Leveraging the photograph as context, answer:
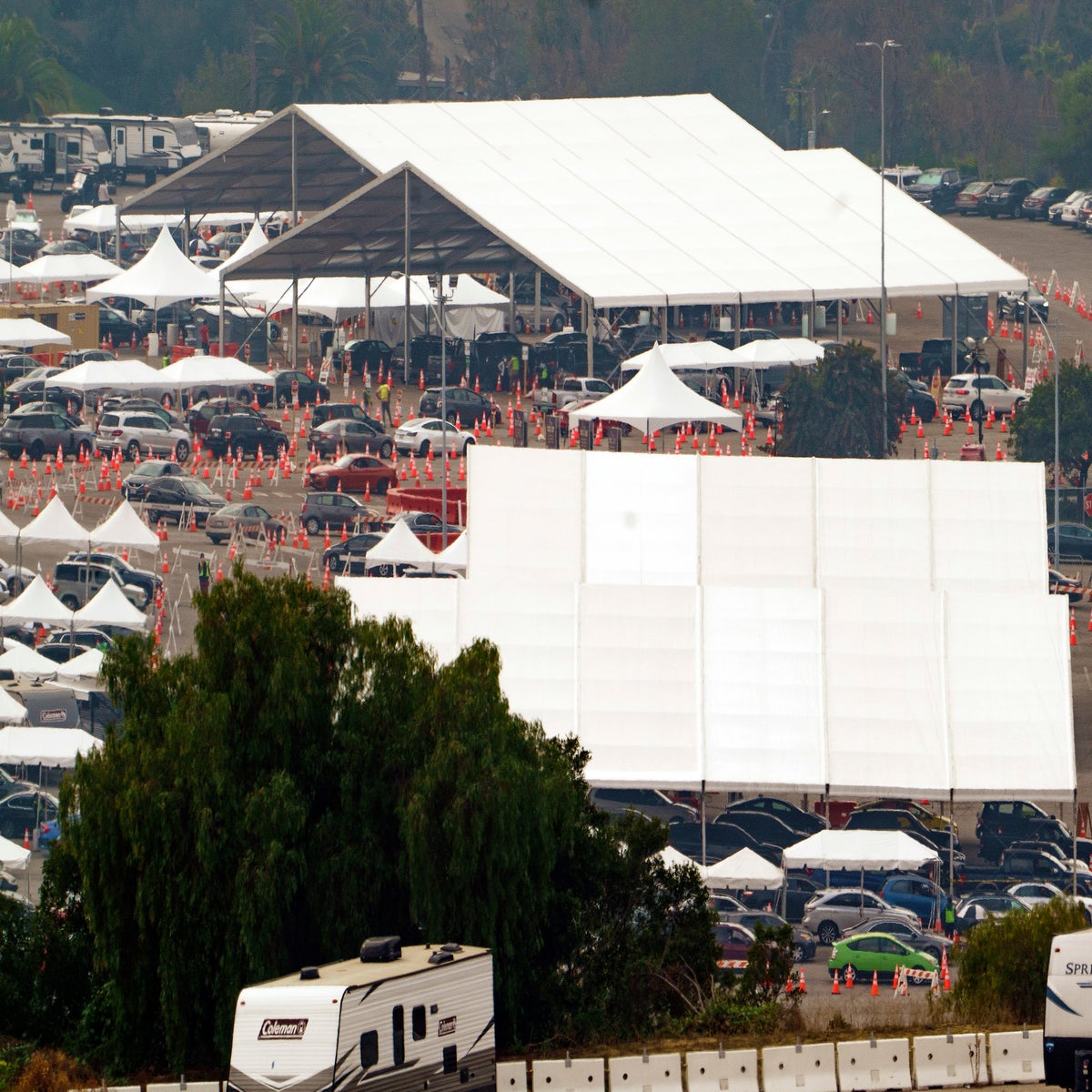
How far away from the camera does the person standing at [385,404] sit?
7569 centimetres

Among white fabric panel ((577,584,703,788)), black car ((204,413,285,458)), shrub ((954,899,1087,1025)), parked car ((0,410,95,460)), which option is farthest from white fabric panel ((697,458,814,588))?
parked car ((0,410,95,460))

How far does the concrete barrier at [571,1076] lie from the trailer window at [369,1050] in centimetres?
223

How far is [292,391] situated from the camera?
79125 millimetres

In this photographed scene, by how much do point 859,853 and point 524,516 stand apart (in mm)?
9864

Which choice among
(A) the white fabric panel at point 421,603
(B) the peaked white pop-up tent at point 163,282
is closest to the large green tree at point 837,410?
(B) the peaked white pop-up tent at point 163,282

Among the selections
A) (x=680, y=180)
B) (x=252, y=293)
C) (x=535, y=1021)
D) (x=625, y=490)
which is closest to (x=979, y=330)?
(x=680, y=180)

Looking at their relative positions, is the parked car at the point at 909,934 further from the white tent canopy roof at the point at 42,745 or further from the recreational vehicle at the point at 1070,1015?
the recreational vehicle at the point at 1070,1015

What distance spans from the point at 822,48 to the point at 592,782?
398 ft

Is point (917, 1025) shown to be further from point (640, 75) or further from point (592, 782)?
point (640, 75)

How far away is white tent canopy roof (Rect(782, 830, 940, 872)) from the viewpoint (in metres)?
40.8

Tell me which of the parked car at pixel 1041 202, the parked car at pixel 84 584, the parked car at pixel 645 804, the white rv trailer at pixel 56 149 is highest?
the white rv trailer at pixel 56 149

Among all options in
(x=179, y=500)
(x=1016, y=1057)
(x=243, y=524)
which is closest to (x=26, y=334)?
(x=179, y=500)

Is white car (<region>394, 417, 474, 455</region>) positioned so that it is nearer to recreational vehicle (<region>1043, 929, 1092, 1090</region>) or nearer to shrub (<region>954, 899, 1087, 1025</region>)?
shrub (<region>954, 899, 1087, 1025</region>)

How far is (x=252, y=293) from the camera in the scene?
89.9m
